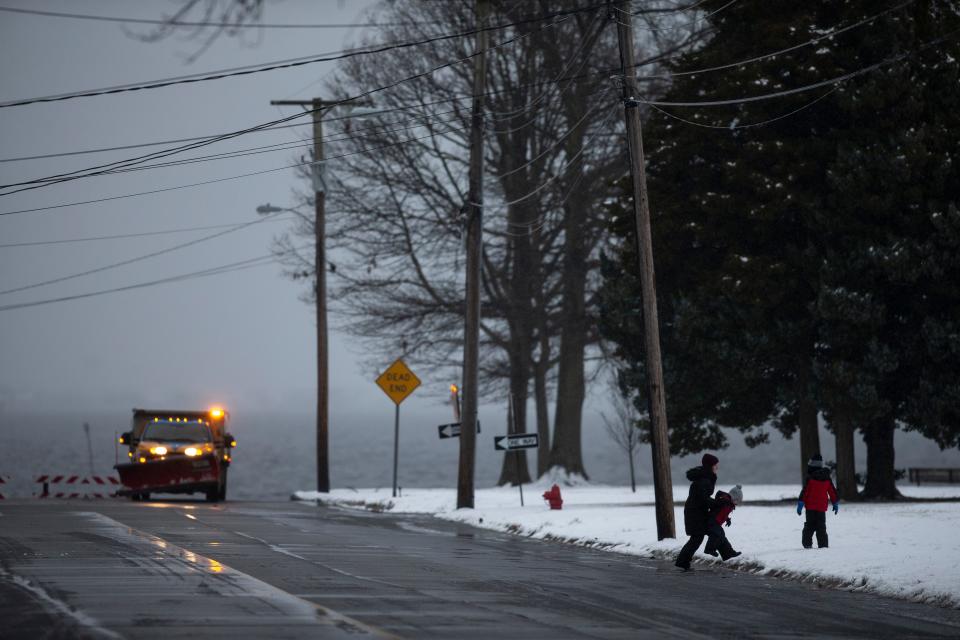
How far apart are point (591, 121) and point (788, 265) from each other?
44.7 feet

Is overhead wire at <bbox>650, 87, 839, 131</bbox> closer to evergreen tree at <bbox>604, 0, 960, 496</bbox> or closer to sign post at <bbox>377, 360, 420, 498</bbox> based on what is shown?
evergreen tree at <bbox>604, 0, 960, 496</bbox>

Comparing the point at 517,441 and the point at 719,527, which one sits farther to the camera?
the point at 517,441

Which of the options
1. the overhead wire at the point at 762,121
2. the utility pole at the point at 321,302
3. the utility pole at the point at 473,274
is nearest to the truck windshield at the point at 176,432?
the utility pole at the point at 321,302

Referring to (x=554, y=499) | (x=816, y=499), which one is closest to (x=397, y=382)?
A: (x=554, y=499)

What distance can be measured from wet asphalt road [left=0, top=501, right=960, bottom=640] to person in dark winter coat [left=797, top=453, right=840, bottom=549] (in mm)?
1593

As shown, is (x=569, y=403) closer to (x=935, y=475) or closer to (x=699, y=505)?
(x=935, y=475)

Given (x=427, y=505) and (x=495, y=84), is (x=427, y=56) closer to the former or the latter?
(x=495, y=84)

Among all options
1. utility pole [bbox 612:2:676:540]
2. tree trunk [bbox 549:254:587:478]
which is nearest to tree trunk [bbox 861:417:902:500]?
utility pole [bbox 612:2:676:540]

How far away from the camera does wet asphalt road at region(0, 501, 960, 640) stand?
10.9 meters

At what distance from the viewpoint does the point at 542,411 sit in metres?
43.5

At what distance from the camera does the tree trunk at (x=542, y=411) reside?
41625 millimetres

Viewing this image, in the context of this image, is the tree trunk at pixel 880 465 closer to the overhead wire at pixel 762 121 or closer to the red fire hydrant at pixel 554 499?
the red fire hydrant at pixel 554 499

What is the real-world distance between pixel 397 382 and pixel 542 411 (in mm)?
10920

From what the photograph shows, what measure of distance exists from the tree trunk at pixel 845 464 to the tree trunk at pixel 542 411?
562 inches
